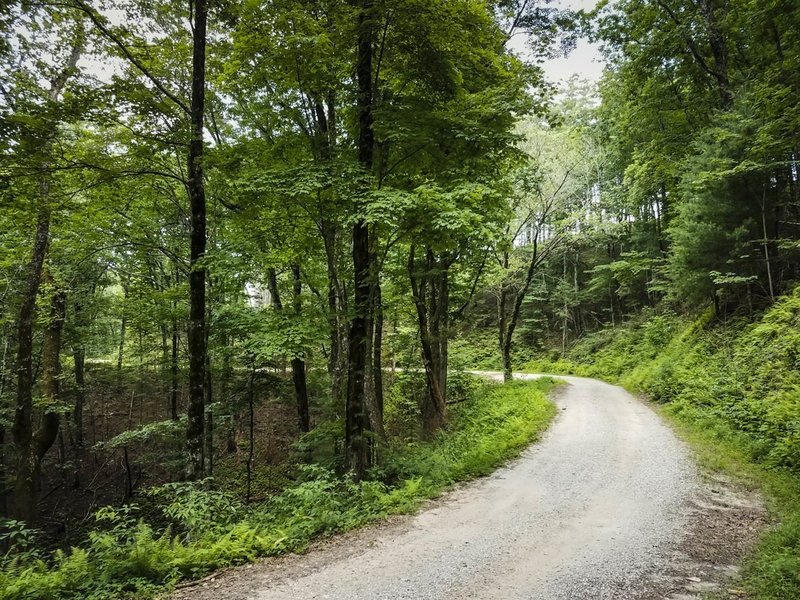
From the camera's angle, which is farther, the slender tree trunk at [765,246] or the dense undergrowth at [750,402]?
the slender tree trunk at [765,246]

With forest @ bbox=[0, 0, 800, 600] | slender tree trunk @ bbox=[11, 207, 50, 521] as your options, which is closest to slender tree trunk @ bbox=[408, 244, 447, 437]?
forest @ bbox=[0, 0, 800, 600]

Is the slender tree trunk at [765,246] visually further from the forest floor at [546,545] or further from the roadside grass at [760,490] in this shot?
the forest floor at [546,545]

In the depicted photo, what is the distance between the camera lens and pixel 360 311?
7.40 m

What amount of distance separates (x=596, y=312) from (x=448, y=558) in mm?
28469

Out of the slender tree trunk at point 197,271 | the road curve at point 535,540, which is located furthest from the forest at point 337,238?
the road curve at point 535,540

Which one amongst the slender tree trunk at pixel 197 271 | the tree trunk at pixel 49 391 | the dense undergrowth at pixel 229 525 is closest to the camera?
the dense undergrowth at pixel 229 525

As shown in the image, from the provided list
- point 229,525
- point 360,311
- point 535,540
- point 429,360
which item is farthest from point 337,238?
point 535,540

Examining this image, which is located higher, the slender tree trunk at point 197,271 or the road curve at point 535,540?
the slender tree trunk at point 197,271

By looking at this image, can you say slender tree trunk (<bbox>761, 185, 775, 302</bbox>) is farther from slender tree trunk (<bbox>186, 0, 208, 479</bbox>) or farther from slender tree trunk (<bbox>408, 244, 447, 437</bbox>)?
slender tree trunk (<bbox>186, 0, 208, 479</bbox>)

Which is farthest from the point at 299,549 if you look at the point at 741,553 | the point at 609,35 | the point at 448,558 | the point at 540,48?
the point at 609,35

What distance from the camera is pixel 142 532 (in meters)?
4.52

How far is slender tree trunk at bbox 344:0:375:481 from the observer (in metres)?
7.32

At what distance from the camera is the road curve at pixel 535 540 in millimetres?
3824

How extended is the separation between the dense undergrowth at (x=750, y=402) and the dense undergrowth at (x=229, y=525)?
408 centimetres
